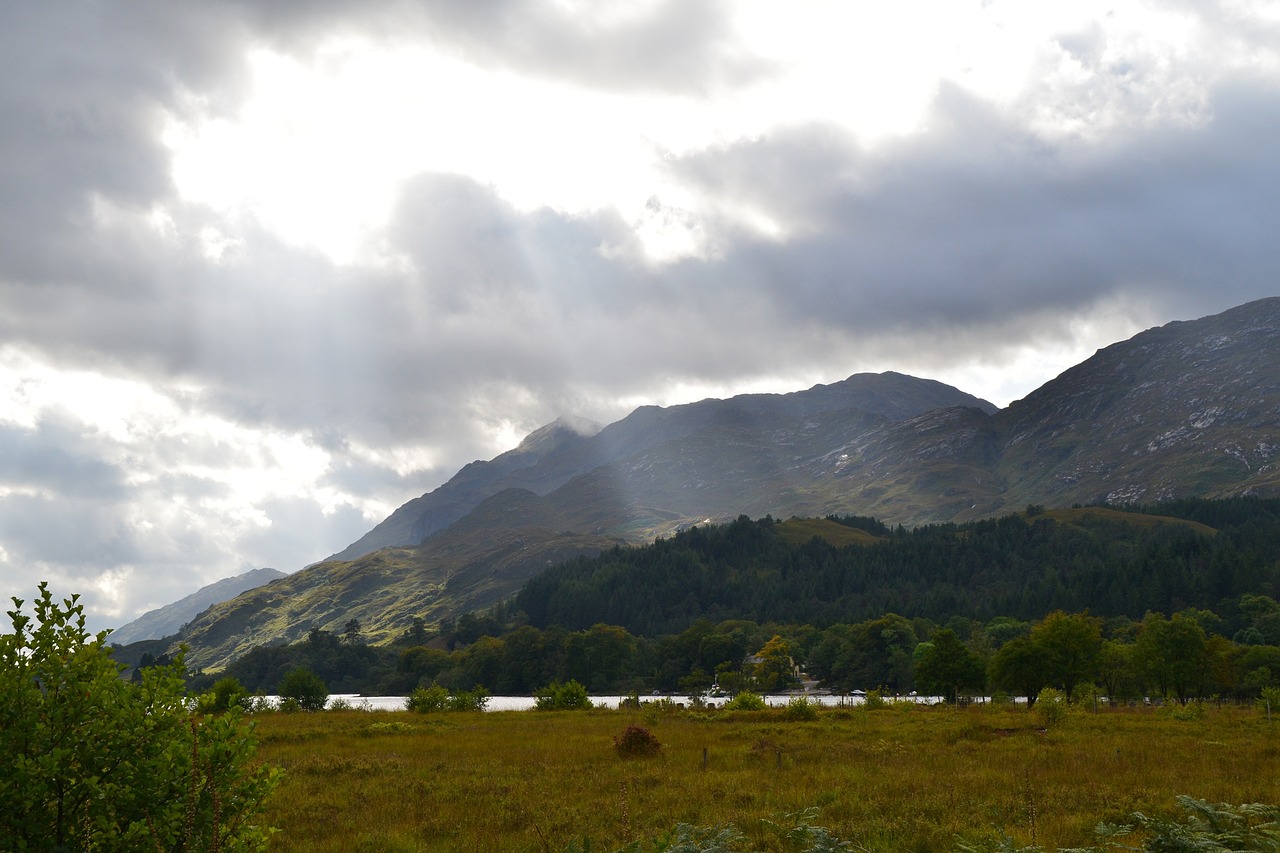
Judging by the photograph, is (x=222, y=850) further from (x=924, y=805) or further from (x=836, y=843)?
(x=924, y=805)

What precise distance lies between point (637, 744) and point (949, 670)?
78.2 m

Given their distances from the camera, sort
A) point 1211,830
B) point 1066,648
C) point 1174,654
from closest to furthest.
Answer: point 1211,830, point 1066,648, point 1174,654

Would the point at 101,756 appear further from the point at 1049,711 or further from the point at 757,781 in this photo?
the point at 1049,711

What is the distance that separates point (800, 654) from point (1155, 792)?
181 meters

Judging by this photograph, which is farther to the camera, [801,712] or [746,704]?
[746,704]

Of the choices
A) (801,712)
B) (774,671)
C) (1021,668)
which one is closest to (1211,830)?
(801,712)

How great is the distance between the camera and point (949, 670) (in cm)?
10188

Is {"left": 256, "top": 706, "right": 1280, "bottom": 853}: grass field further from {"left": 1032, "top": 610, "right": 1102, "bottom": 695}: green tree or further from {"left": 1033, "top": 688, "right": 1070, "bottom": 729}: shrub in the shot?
{"left": 1032, "top": 610, "right": 1102, "bottom": 695}: green tree

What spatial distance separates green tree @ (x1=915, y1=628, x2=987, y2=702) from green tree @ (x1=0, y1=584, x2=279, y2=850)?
105m

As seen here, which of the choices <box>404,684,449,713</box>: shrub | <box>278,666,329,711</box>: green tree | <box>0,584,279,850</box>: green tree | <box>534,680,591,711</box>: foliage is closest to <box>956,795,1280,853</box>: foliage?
<box>0,584,279,850</box>: green tree

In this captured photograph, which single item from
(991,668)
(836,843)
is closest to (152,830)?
(836,843)

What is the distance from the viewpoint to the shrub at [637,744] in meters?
35.7

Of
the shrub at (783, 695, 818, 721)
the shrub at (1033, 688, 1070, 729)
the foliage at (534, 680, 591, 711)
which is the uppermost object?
the shrub at (1033, 688, 1070, 729)

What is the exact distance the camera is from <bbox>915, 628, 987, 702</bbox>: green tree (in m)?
102
